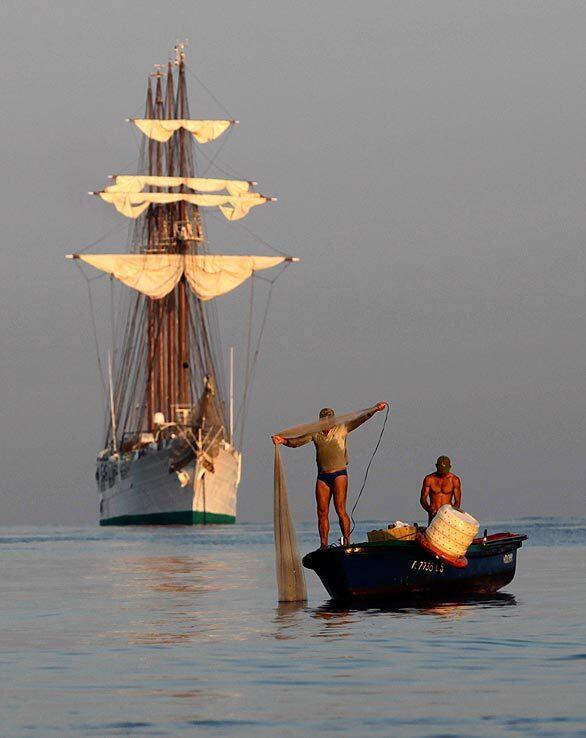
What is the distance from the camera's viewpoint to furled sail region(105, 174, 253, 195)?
126375 millimetres

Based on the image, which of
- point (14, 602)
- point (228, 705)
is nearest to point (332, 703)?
point (228, 705)

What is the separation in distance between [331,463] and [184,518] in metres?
103

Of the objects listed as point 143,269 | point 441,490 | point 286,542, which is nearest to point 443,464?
point 441,490

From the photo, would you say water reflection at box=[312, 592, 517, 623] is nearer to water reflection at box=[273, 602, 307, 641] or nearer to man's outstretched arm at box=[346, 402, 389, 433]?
water reflection at box=[273, 602, 307, 641]

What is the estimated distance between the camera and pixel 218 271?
124m

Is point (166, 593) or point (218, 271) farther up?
point (218, 271)

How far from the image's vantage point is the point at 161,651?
19203 millimetres

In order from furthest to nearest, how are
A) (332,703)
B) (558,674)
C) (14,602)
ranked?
(14,602)
(558,674)
(332,703)

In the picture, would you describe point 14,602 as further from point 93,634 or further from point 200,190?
point 200,190

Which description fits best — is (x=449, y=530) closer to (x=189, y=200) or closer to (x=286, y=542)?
(x=286, y=542)

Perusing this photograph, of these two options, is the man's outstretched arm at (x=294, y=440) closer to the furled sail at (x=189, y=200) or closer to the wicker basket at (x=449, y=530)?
the wicker basket at (x=449, y=530)

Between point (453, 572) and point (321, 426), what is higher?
point (321, 426)

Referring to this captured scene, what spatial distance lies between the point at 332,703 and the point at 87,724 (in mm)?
2114

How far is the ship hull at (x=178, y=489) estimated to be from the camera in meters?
Answer: 127
